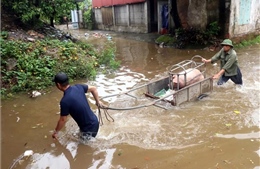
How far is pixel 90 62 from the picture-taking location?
8.66 m

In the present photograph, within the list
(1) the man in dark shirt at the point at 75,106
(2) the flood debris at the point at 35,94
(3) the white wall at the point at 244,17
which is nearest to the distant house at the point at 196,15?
(3) the white wall at the point at 244,17

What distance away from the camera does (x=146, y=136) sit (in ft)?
14.8

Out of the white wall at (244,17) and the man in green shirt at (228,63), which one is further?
the white wall at (244,17)

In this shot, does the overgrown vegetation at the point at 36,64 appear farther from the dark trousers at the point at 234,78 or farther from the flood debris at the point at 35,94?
the dark trousers at the point at 234,78

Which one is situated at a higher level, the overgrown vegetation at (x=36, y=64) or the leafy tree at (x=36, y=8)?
the leafy tree at (x=36, y=8)

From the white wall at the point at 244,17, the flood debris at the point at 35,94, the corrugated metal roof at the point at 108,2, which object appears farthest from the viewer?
the corrugated metal roof at the point at 108,2

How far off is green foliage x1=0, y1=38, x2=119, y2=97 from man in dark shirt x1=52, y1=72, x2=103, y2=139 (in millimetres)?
3387

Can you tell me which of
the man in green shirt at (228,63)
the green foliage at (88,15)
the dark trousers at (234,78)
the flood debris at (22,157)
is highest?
the green foliage at (88,15)

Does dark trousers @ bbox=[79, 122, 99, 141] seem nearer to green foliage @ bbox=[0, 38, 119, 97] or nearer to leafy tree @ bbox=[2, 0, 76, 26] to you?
green foliage @ bbox=[0, 38, 119, 97]

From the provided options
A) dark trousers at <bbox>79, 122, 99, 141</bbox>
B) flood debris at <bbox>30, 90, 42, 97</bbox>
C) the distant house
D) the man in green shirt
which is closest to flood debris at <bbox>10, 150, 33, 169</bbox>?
dark trousers at <bbox>79, 122, 99, 141</bbox>

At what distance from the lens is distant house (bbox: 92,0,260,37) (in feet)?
36.9

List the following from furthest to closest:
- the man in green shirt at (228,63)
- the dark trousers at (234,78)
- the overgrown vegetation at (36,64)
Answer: the overgrown vegetation at (36,64)
the dark trousers at (234,78)
the man in green shirt at (228,63)

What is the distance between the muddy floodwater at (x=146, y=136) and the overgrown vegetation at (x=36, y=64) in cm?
55

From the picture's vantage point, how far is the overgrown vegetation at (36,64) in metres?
6.88
